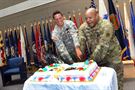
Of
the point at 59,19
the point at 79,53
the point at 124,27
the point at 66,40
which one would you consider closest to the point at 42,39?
the point at 124,27

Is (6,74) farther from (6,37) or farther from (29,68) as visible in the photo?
(6,37)

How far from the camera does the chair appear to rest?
5887mm

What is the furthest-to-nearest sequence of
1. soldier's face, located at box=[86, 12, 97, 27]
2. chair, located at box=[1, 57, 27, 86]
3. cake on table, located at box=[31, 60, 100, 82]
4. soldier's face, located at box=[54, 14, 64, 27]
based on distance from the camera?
chair, located at box=[1, 57, 27, 86] < soldier's face, located at box=[54, 14, 64, 27] < soldier's face, located at box=[86, 12, 97, 27] < cake on table, located at box=[31, 60, 100, 82]

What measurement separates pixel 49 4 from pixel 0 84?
2176 millimetres

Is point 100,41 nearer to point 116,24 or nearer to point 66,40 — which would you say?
point 66,40

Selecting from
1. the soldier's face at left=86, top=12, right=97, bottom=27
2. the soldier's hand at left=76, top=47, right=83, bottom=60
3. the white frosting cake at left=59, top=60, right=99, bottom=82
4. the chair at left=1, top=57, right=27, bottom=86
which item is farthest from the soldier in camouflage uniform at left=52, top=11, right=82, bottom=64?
the chair at left=1, top=57, right=27, bottom=86

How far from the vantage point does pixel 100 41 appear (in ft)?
10.8

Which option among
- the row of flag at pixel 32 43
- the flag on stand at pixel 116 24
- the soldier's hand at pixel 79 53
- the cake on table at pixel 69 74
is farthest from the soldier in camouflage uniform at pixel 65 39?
the row of flag at pixel 32 43

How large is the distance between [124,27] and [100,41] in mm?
2180

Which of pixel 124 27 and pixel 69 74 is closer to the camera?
pixel 69 74

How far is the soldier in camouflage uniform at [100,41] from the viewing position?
327 cm

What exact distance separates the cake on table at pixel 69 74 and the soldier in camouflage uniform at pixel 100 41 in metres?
0.47

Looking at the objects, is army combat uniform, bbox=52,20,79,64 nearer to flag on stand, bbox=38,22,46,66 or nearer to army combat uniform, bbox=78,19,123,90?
army combat uniform, bbox=78,19,123,90

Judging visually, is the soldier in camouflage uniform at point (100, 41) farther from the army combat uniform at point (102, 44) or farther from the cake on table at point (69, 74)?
the cake on table at point (69, 74)
